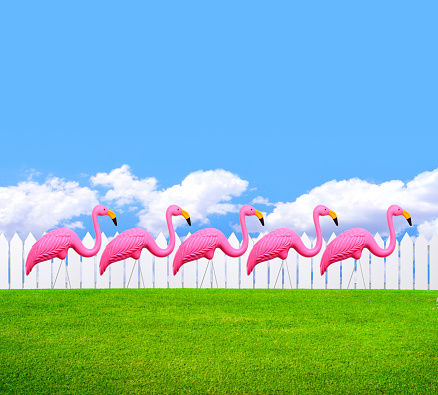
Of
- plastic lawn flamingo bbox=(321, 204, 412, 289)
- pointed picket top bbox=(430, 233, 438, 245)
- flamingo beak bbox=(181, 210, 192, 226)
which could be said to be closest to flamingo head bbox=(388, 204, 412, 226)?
plastic lawn flamingo bbox=(321, 204, 412, 289)

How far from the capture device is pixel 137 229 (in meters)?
12.5

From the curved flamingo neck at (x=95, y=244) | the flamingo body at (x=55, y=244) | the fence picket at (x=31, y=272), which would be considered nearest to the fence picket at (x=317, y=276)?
the curved flamingo neck at (x=95, y=244)

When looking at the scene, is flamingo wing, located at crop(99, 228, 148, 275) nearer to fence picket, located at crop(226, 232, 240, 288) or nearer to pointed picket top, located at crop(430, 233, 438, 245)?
fence picket, located at crop(226, 232, 240, 288)

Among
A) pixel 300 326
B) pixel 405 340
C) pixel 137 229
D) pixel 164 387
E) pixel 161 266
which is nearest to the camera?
pixel 164 387

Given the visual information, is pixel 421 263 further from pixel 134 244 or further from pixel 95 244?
pixel 95 244

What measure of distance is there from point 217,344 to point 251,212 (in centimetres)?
551

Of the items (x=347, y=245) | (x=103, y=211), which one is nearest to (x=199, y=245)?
(x=103, y=211)

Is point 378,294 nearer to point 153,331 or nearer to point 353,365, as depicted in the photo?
point 353,365

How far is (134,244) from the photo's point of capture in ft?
40.0

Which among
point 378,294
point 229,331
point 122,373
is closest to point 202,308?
point 229,331

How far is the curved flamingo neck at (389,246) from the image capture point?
12.9 m

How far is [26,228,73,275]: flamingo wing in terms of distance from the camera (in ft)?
40.2

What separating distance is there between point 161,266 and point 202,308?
4.46 metres

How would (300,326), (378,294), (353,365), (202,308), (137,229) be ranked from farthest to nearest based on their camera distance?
(137,229) → (378,294) → (202,308) → (300,326) → (353,365)
